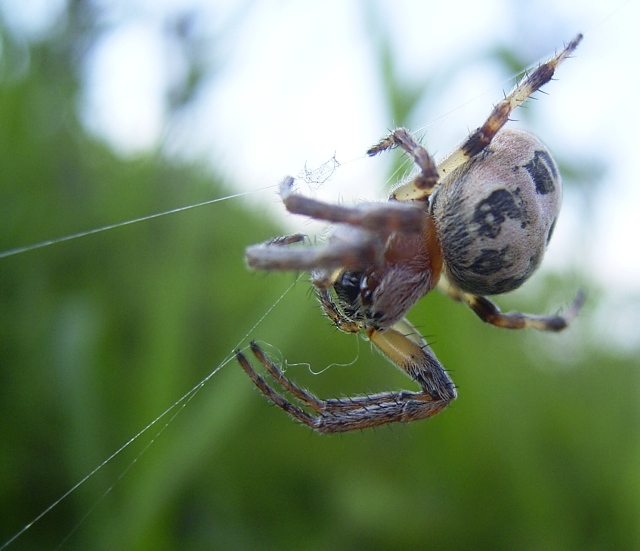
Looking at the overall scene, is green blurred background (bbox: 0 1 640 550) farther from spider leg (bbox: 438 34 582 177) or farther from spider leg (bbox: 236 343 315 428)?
spider leg (bbox: 438 34 582 177)

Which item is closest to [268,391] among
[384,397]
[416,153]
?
[384,397]

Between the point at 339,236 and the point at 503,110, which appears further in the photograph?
the point at 503,110

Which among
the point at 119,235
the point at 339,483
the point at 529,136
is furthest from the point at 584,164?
the point at 119,235

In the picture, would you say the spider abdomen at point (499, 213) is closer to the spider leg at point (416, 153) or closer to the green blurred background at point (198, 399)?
the spider leg at point (416, 153)

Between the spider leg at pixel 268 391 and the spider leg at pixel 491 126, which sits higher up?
the spider leg at pixel 491 126

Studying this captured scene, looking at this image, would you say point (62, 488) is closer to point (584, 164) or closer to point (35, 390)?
point (35, 390)

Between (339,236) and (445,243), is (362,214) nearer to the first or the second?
(339,236)

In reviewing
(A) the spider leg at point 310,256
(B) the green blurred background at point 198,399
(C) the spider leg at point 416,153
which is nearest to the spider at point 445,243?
(C) the spider leg at point 416,153
